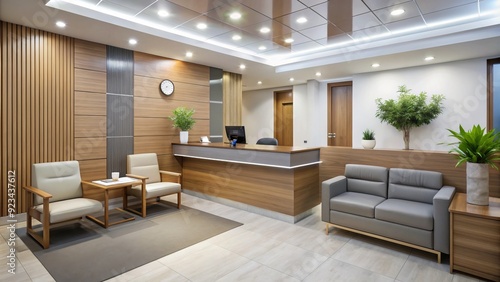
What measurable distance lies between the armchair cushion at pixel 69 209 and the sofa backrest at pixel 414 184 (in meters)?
3.98

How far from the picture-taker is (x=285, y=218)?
414 cm

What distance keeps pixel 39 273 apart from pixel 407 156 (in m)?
4.54

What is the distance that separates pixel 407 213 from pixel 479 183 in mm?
742

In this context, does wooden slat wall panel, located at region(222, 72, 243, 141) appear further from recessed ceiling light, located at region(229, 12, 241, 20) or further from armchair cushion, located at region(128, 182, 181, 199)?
recessed ceiling light, located at region(229, 12, 241, 20)

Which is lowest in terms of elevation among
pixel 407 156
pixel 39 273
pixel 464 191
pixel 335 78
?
pixel 39 273

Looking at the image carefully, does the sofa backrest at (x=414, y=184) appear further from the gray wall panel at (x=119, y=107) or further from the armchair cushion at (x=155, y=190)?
the gray wall panel at (x=119, y=107)

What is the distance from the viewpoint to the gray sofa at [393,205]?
287cm

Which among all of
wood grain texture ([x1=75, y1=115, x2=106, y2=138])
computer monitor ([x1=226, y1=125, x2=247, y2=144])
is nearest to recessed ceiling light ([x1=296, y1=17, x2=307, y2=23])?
computer monitor ([x1=226, y1=125, x2=247, y2=144])

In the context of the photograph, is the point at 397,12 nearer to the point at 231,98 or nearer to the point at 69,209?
the point at 231,98

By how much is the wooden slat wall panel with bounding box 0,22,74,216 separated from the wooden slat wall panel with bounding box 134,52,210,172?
116 centimetres

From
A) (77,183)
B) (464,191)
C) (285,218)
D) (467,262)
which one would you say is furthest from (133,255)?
(464,191)

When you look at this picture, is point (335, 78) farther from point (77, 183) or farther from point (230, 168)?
point (77, 183)

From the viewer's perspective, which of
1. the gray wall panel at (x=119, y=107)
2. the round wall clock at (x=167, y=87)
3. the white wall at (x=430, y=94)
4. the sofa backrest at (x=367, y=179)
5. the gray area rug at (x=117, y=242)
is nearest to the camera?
the gray area rug at (x=117, y=242)

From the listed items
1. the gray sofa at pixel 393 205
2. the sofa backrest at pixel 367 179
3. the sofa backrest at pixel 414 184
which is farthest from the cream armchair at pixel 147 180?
the sofa backrest at pixel 414 184
